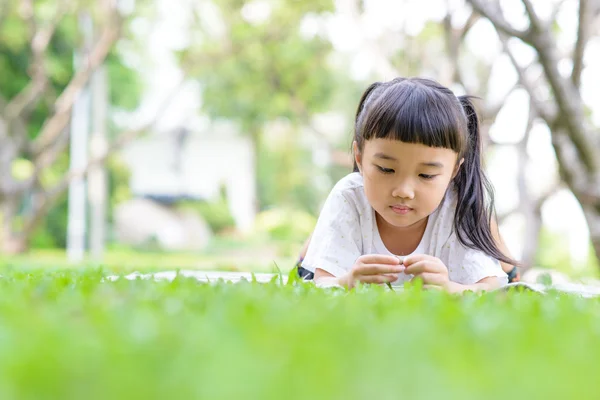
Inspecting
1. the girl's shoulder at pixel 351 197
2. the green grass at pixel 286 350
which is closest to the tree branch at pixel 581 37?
the girl's shoulder at pixel 351 197

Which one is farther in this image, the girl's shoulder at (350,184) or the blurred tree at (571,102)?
the blurred tree at (571,102)

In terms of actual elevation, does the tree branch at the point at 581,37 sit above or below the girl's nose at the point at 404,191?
above

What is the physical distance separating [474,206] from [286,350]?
268 cm

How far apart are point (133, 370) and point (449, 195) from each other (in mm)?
2984

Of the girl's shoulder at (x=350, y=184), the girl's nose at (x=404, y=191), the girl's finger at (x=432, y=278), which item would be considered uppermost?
the girl's shoulder at (x=350, y=184)

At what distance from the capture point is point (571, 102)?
5.89 metres

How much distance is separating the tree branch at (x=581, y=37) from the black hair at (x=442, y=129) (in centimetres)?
251

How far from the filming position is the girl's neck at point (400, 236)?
3750 millimetres

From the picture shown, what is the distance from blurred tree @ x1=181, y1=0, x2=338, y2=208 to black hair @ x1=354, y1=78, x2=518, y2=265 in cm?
931

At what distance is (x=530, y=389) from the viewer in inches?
39.1

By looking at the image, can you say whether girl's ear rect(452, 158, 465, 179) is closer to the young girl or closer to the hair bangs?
the young girl

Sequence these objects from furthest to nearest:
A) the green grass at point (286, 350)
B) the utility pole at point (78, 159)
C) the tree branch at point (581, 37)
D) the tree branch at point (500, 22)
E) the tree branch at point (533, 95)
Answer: the utility pole at point (78, 159) < the tree branch at point (533, 95) < the tree branch at point (581, 37) < the tree branch at point (500, 22) < the green grass at point (286, 350)

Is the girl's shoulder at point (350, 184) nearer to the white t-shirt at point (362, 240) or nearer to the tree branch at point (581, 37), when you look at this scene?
the white t-shirt at point (362, 240)

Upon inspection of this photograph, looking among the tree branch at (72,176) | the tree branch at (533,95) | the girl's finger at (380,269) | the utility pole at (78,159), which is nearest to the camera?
the girl's finger at (380,269)
